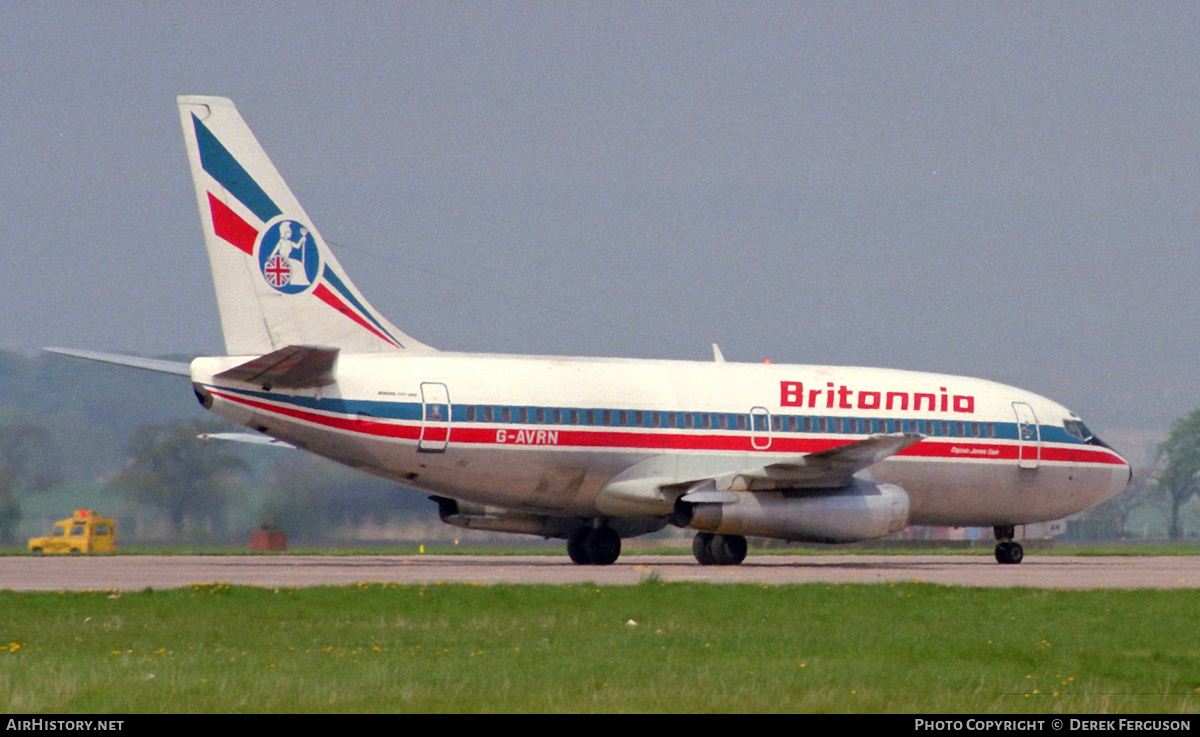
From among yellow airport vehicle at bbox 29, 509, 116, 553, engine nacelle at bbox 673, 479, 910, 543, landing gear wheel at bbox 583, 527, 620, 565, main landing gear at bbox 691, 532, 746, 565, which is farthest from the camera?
yellow airport vehicle at bbox 29, 509, 116, 553

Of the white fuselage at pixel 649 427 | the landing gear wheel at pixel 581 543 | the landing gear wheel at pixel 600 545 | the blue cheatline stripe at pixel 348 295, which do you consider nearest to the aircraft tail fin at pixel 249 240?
the blue cheatline stripe at pixel 348 295

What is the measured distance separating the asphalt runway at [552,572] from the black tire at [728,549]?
35 cm

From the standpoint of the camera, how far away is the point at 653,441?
35750 millimetres

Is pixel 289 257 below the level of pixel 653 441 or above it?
above

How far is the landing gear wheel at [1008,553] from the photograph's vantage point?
1596 inches

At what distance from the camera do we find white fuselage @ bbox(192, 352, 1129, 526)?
32312mm

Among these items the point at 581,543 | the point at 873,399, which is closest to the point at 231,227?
the point at 581,543

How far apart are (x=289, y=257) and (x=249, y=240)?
0.87 meters

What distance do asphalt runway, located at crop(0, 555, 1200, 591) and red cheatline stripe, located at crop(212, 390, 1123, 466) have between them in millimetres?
2632

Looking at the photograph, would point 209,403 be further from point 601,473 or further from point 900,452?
point 900,452

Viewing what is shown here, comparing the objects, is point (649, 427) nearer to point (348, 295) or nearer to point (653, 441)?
point (653, 441)

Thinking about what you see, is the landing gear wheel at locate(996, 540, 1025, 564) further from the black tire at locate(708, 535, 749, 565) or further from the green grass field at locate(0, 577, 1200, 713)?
the green grass field at locate(0, 577, 1200, 713)

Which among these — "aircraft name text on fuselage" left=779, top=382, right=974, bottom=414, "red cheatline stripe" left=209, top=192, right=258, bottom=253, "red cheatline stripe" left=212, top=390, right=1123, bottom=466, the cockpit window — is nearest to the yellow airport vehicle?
"red cheatline stripe" left=209, top=192, right=258, bottom=253
